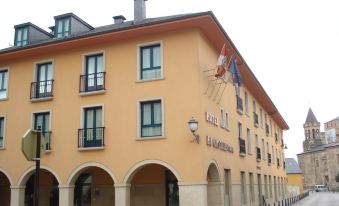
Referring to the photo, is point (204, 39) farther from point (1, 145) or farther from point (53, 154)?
point (1, 145)

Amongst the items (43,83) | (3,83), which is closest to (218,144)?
(43,83)

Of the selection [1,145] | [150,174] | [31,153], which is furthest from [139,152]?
[31,153]

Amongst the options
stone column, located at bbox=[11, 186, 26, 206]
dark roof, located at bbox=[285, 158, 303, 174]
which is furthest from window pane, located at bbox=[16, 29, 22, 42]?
dark roof, located at bbox=[285, 158, 303, 174]

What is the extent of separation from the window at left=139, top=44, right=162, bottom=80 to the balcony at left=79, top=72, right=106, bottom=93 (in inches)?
79.3

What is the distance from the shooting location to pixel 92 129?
19641mm

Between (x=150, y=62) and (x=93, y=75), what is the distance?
3046 millimetres

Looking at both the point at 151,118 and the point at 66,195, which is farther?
the point at 66,195

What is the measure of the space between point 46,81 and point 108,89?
12.4 ft

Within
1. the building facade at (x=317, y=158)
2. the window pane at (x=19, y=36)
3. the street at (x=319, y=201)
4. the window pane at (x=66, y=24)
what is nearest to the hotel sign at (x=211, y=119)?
the window pane at (x=66, y=24)

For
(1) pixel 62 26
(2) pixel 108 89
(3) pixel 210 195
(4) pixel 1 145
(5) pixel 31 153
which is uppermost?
(1) pixel 62 26

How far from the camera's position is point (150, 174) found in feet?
68.5

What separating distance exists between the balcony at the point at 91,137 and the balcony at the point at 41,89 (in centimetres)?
301

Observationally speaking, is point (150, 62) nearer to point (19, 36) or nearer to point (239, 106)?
point (239, 106)

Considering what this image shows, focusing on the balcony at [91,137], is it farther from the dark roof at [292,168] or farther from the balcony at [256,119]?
the dark roof at [292,168]
